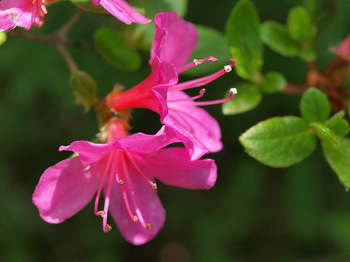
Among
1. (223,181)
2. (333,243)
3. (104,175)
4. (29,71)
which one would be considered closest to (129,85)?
(29,71)

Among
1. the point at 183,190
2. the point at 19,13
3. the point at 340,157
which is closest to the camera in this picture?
the point at 19,13

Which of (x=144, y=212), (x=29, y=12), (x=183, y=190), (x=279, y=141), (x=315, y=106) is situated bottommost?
(x=183, y=190)

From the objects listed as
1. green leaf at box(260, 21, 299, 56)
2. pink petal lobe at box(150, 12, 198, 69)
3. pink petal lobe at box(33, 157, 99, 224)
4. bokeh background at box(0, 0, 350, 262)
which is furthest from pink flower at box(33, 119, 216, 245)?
bokeh background at box(0, 0, 350, 262)

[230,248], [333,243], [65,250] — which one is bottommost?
[65,250]

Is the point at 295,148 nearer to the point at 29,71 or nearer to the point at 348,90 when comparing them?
the point at 348,90

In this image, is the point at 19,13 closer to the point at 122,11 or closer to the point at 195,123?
the point at 122,11

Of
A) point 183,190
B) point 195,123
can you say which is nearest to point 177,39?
point 195,123

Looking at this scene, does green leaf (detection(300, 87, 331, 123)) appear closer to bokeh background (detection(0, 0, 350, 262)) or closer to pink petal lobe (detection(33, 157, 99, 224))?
pink petal lobe (detection(33, 157, 99, 224))
